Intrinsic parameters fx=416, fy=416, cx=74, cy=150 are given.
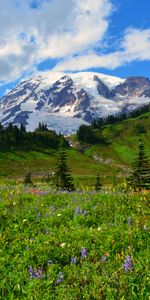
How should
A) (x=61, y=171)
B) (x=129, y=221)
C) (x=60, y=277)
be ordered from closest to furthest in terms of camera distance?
1. (x=60, y=277)
2. (x=129, y=221)
3. (x=61, y=171)

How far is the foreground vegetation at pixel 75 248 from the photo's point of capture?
625 cm

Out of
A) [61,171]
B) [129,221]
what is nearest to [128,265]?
[129,221]

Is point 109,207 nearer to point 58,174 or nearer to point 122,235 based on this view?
point 122,235

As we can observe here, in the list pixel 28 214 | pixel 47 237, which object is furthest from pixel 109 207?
pixel 47 237

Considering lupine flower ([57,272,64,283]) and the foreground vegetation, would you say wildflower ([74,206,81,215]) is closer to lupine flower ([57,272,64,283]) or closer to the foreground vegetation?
the foreground vegetation

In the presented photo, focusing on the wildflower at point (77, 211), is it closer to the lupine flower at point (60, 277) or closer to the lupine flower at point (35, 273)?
the lupine flower at point (35, 273)

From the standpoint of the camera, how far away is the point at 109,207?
1148 centimetres

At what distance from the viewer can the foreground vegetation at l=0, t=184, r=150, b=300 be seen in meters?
6.25

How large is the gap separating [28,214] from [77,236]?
222cm

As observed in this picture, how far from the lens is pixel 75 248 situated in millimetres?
8273

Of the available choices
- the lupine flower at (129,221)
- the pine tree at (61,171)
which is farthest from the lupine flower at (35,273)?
the pine tree at (61,171)

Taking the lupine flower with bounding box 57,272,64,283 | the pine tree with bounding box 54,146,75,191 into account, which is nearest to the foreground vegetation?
the lupine flower with bounding box 57,272,64,283

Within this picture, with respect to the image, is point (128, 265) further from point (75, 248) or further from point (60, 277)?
point (75, 248)

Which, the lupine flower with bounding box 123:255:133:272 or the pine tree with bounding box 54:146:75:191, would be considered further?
the pine tree with bounding box 54:146:75:191
